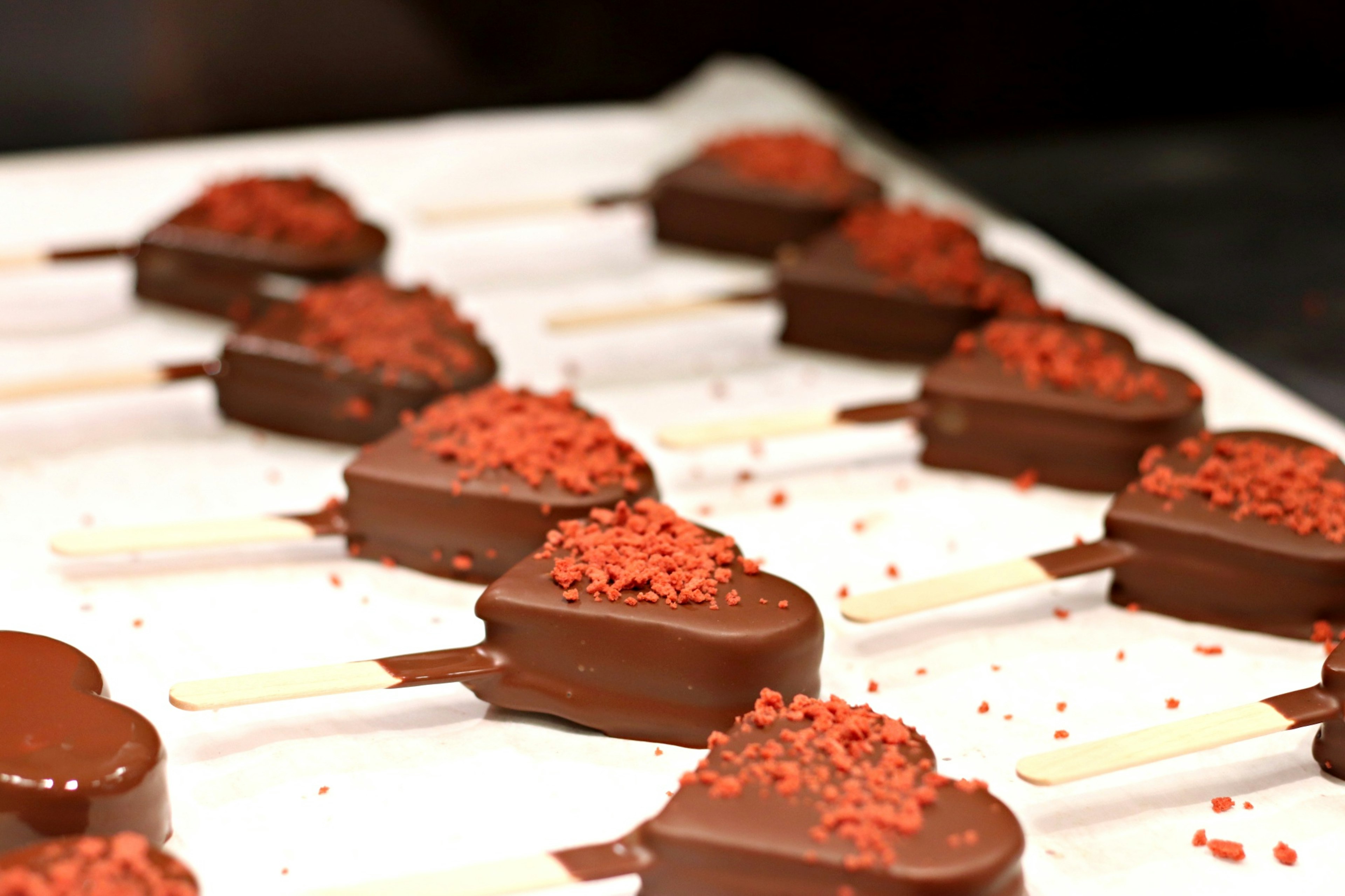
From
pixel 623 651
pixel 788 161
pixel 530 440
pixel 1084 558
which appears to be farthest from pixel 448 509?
pixel 788 161

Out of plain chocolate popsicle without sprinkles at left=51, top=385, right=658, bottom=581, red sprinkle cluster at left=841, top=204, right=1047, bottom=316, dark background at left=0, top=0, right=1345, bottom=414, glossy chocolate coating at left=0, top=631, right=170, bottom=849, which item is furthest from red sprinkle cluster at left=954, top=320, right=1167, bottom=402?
glossy chocolate coating at left=0, top=631, right=170, bottom=849

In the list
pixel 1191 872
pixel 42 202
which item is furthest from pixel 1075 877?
pixel 42 202

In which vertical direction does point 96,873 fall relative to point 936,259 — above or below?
below

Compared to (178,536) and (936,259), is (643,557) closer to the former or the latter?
(178,536)

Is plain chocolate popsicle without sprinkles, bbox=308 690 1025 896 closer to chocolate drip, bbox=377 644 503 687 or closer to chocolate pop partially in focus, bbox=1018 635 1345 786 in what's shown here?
chocolate pop partially in focus, bbox=1018 635 1345 786

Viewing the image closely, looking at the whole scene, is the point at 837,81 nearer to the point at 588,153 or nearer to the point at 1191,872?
the point at 588,153

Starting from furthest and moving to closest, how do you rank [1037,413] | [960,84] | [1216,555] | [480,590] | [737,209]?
[960,84] < [737,209] < [1037,413] < [480,590] < [1216,555]

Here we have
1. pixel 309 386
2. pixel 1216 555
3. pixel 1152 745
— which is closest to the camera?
pixel 1152 745
